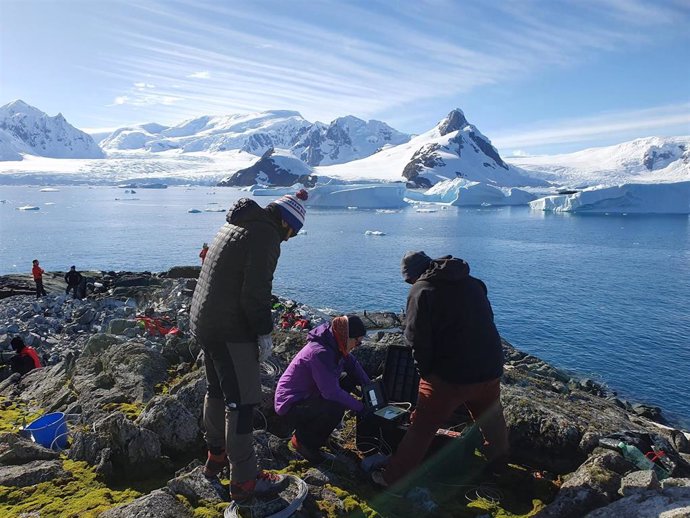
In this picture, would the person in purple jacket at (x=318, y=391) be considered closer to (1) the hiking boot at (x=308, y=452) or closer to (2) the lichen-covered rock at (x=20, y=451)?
(1) the hiking boot at (x=308, y=452)

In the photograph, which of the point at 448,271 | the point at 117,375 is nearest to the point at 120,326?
the point at 117,375

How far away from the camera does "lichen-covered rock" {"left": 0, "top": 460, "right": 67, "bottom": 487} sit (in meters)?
3.88

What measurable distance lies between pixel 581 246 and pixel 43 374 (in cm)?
4364

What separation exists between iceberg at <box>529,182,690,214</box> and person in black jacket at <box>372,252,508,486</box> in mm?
71015

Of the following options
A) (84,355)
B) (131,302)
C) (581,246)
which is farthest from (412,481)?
(581,246)

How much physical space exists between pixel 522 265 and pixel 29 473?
33423 millimetres

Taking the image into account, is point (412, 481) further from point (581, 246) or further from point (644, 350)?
point (581, 246)

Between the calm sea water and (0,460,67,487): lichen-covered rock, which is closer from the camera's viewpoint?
(0,460,67,487): lichen-covered rock

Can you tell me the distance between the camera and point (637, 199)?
6694 cm

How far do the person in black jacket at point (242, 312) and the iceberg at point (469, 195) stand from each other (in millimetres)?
84299

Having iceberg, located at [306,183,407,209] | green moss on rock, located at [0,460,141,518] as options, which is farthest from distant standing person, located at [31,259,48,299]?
iceberg, located at [306,183,407,209]

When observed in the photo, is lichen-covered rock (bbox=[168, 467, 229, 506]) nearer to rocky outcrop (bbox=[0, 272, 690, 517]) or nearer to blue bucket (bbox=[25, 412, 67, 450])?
rocky outcrop (bbox=[0, 272, 690, 517])

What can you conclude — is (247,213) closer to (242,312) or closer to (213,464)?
(242,312)

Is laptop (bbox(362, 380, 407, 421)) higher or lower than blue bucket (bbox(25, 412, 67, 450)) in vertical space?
higher
